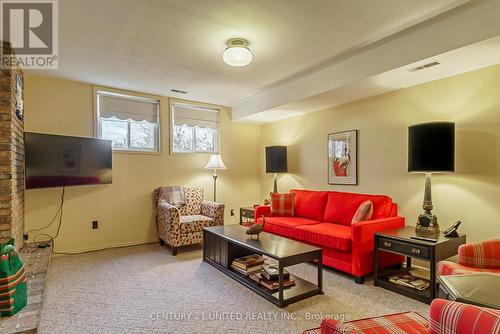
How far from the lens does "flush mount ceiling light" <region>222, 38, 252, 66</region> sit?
8.77 ft

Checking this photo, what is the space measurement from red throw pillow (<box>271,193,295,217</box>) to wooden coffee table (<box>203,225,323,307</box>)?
879 millimetres

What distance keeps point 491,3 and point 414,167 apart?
1.42m

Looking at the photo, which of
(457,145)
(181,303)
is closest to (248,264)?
(181,303)

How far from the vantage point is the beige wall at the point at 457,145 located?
267 cm

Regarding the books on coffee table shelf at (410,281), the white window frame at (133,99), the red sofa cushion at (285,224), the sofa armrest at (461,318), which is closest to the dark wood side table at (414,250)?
the books on coffee table shelf at (410,281)

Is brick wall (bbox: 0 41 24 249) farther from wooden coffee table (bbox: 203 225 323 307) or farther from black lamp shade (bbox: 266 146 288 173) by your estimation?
black lamp shade (bbox: 266 146 288 173)

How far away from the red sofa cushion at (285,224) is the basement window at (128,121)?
225cm

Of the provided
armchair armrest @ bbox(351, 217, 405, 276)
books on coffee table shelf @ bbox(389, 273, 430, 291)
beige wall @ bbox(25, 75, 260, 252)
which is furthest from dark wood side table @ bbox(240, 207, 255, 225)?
books on coffee table shelf @ bbox(389, 273, 430, 291)

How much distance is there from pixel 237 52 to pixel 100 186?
2871mm

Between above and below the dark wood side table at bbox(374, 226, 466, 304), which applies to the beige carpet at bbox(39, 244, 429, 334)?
below

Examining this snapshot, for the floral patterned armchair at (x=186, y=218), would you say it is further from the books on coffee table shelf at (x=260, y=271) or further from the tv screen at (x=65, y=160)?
the books on coffee table shelf at (x=260, y=271)

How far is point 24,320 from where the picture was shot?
5.96 feet

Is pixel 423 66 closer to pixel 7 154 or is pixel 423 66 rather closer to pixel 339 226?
pixel 339 226

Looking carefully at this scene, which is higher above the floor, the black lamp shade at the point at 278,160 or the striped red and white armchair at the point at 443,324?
the black lamp shade at the point at 278,160
